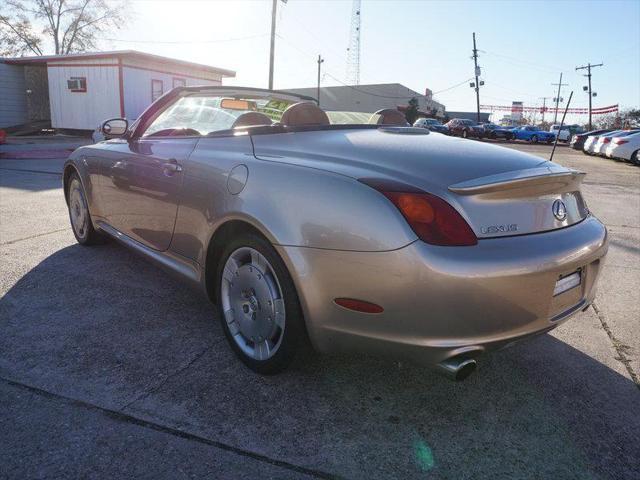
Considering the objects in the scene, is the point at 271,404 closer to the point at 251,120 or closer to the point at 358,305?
the point at 358,305

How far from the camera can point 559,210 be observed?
2.19 m

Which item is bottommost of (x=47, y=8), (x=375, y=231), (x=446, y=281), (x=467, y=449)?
(x=467, y=449)

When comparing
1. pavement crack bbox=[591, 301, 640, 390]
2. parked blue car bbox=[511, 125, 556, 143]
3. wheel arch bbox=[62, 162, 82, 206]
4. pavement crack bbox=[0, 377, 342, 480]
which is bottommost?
pavement crack bbox=[591, 301, 640, 390]

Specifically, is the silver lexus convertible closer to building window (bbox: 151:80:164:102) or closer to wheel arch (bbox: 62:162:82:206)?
wheel arch (bbox: 62:162:82:206)

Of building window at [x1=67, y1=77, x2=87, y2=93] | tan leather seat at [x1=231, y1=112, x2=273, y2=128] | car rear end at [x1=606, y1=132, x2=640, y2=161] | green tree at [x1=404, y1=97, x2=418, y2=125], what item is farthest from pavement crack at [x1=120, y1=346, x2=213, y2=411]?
green tree at [x1=404, y1=97, x2=418, y2=125]

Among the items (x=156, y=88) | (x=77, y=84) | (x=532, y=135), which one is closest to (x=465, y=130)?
(x=532, y=135)

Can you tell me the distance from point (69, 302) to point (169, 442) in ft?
5.71

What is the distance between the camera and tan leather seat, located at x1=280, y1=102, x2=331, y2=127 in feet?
9.19

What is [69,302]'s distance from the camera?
3223mm

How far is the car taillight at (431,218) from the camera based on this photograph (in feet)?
5.94

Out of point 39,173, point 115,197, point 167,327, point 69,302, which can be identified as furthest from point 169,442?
point 39,173

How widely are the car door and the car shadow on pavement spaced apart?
1.91 feet

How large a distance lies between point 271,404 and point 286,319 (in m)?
0.39

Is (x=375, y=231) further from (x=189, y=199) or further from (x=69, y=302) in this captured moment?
(x=69, y=302)
